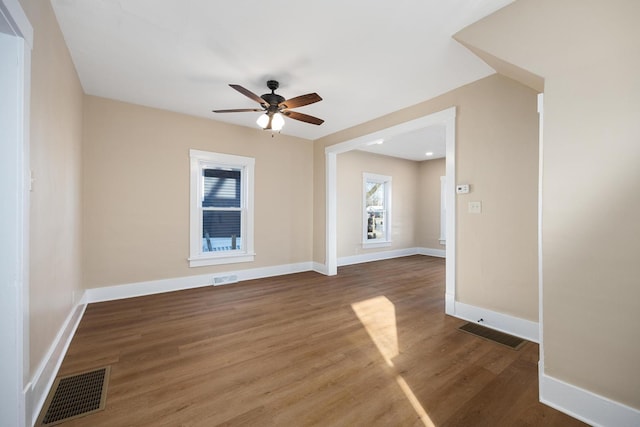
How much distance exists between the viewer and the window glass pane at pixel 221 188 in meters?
4.69

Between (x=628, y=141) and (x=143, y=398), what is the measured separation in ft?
10.9

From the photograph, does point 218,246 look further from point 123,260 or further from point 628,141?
point 628,141

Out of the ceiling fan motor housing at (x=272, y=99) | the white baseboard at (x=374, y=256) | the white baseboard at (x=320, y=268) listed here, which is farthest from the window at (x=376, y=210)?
the ceiling fan motor housing at (x=272, y=99)

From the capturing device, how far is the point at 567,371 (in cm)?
170

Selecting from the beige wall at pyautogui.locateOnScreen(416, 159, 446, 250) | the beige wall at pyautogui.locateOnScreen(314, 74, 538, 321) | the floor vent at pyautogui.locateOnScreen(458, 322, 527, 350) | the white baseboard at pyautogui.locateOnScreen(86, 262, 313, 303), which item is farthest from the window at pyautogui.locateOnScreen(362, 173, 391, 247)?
the floor vent at pyautogui.locateOnScreen(458, 322, 527, 350)

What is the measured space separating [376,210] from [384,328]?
15.0 ft

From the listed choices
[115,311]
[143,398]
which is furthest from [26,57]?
[115,311]

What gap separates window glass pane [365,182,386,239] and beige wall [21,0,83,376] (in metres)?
5.67

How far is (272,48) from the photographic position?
2561 mm

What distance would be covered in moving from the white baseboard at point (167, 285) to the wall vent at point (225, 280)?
5cm

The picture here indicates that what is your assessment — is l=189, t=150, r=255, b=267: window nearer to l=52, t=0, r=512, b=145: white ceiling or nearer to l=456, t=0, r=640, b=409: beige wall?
l=52, t=0, r=512, b=145: white ceiling

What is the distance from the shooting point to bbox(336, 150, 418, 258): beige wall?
646 cm

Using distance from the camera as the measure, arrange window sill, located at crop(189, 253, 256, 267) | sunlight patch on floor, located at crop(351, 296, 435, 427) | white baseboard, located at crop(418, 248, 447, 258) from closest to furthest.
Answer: sunlight patch on floor, located at crop(351, 296, 435, 427), window sill, located at crop(189, 253, 256, 267), white baseboard, located at crop(418, 248, 447, 258)

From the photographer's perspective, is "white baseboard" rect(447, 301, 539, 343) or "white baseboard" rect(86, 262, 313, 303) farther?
"white baseboard" rect(86, 262, 313, 303)
